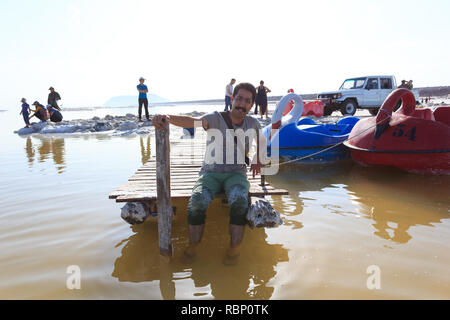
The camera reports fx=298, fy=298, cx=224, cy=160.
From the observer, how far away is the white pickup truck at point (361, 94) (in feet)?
55.5

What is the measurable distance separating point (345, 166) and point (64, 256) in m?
6.88

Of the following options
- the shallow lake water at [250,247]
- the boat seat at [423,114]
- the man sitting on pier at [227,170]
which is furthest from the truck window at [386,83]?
the man sitting on pier at [227,170]

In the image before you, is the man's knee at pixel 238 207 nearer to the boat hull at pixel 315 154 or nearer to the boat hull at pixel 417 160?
the boat hull at pixel 417 160

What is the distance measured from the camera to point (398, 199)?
16.7 ft

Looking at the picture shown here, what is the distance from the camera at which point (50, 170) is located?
23.8 feet

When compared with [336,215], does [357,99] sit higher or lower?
higher

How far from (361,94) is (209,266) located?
16.8m

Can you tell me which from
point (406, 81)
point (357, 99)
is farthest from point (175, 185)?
point (406, 81)

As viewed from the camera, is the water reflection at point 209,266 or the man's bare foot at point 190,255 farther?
the man's bare foot at point 190,255

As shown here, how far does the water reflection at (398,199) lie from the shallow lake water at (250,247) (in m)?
0.02

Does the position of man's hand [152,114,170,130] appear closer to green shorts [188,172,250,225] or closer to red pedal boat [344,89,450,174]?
green shorts [188,172,250,225]

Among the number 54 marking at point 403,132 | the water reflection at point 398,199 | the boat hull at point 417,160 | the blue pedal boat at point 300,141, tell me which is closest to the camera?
the water reflection at point 398,199
